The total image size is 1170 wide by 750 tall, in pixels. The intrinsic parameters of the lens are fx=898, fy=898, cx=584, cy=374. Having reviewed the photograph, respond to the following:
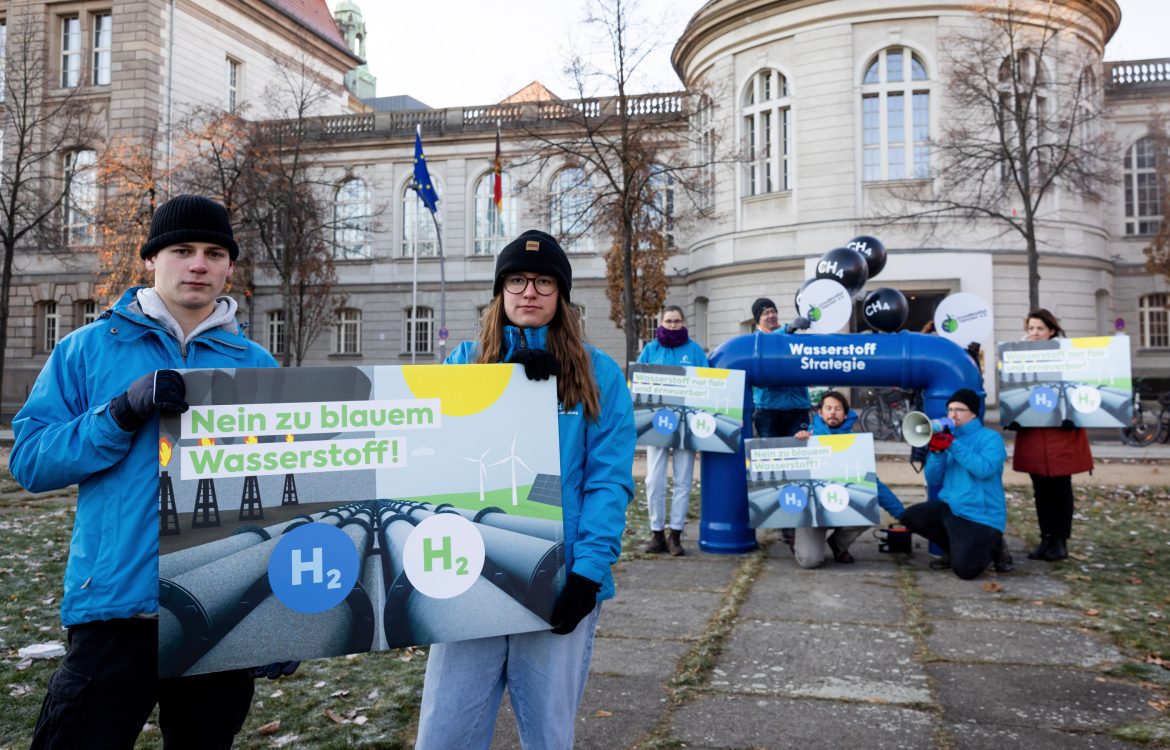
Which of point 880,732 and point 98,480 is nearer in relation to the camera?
point 98,480

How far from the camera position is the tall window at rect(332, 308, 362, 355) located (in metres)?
37.4

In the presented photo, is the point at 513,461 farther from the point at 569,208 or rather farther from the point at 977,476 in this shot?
the point at 569,208

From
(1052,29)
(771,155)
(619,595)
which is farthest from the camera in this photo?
(771,155)

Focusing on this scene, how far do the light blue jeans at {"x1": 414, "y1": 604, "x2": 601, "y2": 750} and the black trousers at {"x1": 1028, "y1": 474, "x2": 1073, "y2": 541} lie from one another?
6725 millimetres

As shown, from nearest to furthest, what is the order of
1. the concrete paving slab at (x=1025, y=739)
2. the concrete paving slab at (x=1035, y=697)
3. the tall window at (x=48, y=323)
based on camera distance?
the concrete paving slab at (x=1025, y=739)
the concrete paving slab at (x=1035, y=697)
the tall window at (x=48, y=323)

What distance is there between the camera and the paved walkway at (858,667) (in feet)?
13.5

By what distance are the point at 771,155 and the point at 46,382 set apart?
1075 inches

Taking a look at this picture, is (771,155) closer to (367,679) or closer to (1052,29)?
(1052,29)

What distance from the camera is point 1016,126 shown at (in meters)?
24.2

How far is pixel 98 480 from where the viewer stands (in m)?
2.40

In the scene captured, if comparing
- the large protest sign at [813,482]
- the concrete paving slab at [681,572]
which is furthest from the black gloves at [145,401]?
the large protest sign at [813,482]

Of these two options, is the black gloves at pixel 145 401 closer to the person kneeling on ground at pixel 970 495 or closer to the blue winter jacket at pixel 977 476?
the person kneeling on ground at pixel 970 495

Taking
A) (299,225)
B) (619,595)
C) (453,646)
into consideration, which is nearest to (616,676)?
(619,595)

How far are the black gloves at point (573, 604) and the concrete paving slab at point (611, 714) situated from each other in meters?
1.51
